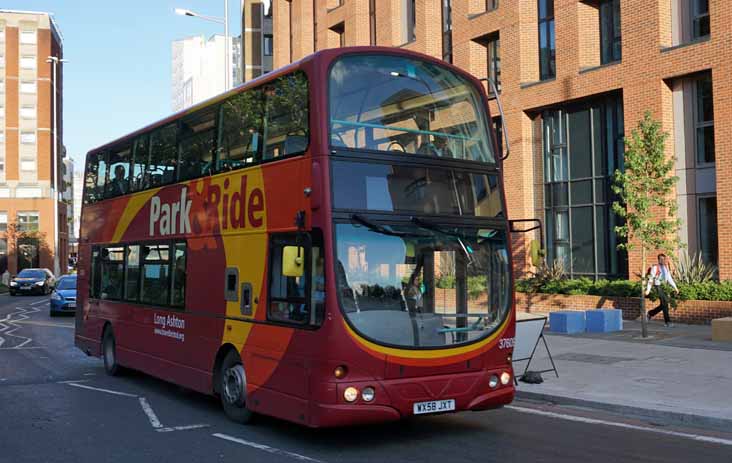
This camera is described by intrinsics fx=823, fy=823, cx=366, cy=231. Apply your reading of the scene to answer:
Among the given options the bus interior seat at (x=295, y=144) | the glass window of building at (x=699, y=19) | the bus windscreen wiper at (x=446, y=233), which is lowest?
the bus windscreen wiper at (x=446, y=233)

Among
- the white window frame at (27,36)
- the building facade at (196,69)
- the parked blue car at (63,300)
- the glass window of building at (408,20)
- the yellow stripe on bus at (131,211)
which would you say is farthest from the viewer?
the building facade at (196,69)

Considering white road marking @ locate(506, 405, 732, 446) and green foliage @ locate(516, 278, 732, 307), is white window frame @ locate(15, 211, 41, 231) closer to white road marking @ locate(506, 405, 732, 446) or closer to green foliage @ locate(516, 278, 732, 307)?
green foliage @ locate(516, 278, 732, 307)

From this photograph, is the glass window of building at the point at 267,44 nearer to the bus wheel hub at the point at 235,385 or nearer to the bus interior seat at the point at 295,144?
the bus wheel hub at the point at 235,385

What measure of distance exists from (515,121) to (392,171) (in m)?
18.9

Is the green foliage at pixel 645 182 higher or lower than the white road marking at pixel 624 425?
higher

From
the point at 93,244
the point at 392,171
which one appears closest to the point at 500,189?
the point at 392,171

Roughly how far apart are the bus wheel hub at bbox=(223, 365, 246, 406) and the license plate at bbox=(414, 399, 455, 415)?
7.45 feet

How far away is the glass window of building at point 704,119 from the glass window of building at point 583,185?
233 cm

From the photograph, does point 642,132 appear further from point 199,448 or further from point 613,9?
point 199,448

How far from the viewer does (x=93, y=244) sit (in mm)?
14859

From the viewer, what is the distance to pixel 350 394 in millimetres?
7652

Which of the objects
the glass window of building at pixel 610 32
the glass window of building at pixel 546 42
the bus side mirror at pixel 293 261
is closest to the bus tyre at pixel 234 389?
the bus side mirror at pixel 293 261

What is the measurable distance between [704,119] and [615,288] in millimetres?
4874

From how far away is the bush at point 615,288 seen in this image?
1908cm
